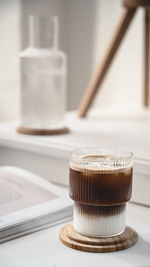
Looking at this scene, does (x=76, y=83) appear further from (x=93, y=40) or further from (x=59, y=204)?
(x=59, y=204)

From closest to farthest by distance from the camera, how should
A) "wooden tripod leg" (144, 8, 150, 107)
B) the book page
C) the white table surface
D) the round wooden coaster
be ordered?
1. the white table surface
2. the book page
3. the round wooden coaster
4. "wooden tripod leg" (144, 8, 150, 107)

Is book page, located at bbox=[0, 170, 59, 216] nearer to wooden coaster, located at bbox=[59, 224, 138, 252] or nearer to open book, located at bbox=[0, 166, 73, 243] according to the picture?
open book, located at bbox=[0, 166, 73, 243]

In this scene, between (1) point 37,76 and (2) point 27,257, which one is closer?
(2) point 27,257

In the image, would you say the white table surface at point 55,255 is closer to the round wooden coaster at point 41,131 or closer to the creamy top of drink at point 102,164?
the creamy top of drink at point 102,164

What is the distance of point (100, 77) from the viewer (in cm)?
126

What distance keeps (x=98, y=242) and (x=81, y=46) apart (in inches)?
49.2

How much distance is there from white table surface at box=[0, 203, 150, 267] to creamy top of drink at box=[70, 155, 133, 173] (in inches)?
4.4

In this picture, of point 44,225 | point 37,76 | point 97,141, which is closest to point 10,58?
point 37,76

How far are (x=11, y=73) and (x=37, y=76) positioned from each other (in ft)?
2.08

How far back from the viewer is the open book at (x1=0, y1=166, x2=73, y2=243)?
674mm

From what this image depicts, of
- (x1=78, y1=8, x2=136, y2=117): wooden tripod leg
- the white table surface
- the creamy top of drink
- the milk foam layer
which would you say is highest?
(x1=78, y1=8, x2=136, y2=117): wooden tripod leg

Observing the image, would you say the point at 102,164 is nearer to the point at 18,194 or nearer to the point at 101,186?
the point at 101,186

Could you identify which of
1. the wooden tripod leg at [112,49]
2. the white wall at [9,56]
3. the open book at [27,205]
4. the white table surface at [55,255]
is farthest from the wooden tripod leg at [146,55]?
the white table surface at [55,255]

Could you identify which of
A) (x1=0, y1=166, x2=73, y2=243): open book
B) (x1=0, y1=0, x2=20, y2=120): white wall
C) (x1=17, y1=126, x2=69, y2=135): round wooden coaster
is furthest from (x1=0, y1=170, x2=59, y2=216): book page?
(x1=0, y1=0, x2=20, y2=120): white wall
